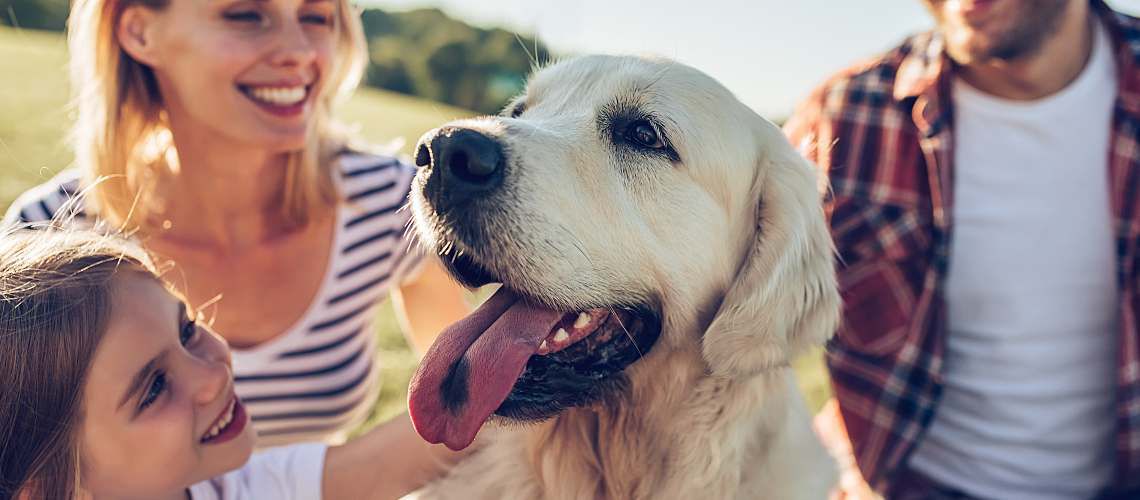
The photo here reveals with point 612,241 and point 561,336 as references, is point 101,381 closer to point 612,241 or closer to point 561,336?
point 561,336

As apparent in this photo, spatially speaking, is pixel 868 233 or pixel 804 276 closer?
pixel 804 276

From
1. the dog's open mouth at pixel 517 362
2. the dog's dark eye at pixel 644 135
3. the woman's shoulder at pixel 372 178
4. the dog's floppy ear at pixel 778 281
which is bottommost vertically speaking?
the woman's shoulder at pixel 372 178

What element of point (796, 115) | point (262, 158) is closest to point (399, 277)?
point (262, 158)

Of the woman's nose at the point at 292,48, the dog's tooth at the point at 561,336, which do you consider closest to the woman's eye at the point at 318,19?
the woman's nose at the point at 292,48

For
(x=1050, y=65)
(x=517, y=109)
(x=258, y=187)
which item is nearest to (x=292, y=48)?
(x=258, y=187)

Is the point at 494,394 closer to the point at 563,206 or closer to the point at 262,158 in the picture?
the point at 563,206

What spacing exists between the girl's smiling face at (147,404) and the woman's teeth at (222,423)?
0.03 meters

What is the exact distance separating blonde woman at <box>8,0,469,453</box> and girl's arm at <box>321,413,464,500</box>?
2.86ft

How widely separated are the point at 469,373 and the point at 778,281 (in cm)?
75

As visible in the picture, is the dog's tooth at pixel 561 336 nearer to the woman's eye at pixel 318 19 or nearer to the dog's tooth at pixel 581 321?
the dog's tooth at pixel 581 321

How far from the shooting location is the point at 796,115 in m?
3.29

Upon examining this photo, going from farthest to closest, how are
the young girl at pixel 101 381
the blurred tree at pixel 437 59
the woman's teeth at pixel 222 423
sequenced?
the blurred tree at pixel 437 59, the woman's teeth at pixel 222 423, the young girl at pixel 101 381

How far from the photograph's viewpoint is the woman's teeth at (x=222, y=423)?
220 cm

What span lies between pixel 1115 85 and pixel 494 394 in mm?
2302
